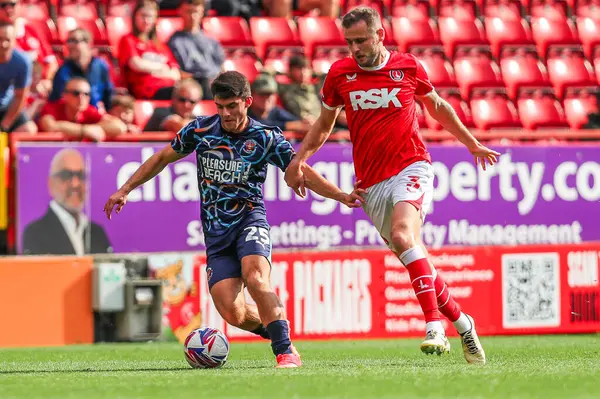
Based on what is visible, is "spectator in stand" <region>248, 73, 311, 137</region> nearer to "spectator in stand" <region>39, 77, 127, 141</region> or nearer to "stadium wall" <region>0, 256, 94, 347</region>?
"spectator in stand" <region>39, 77, 127, 141</region>

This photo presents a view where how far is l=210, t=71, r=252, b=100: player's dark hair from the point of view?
7875 millimetres

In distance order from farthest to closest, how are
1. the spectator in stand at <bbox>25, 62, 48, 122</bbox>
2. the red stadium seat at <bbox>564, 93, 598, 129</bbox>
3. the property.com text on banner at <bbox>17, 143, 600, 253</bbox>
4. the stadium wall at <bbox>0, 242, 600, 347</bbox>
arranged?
the red stadium seat at <bbox>564, 93, 598, 129</bbox> → the spectator in stand at <bbox>25, 62, 48, 122</bbox> → the property.com text on banner at <bbox>17, 143, 600, 253</bbox> → the stadium wall at <bbox>0, 242, 600, 347</bbox>

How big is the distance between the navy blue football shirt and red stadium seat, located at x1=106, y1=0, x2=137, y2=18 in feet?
25.8

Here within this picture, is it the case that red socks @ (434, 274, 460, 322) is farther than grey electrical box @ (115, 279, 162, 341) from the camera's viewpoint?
No

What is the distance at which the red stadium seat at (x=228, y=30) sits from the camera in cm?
1586

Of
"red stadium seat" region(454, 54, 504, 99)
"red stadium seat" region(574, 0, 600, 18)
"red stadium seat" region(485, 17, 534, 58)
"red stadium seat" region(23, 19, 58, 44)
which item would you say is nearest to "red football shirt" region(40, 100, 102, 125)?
"red stadium seat" region(23, 19, 58, 44)

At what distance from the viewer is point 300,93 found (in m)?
13.8

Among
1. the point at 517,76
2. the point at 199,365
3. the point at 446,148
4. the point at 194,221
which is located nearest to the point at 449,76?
the point at 517,76

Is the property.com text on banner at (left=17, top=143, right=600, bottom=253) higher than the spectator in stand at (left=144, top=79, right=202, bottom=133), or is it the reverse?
the spectator in stand at (left=144, top=79, right=202, bottom=133)

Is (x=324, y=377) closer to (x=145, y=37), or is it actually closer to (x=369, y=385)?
(x=369, y=385)

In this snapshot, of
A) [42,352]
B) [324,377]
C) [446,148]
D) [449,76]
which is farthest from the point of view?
[449,76]

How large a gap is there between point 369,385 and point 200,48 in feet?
28.0

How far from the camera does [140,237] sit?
1207 cm

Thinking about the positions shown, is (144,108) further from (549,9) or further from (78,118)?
(549,9)
